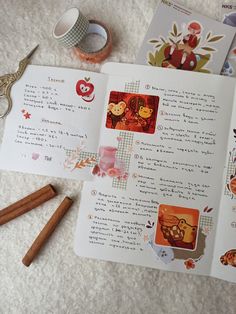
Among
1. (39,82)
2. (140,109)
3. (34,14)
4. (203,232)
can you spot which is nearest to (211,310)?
(203,232)

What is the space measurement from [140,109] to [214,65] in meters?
0.15

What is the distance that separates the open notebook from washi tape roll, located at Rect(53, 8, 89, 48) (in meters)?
0.05

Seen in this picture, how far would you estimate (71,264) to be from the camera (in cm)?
63

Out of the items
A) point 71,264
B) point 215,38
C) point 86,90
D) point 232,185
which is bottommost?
point 71,264

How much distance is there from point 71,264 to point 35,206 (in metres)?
0.12

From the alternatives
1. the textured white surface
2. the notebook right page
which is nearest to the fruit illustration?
the notebook right page

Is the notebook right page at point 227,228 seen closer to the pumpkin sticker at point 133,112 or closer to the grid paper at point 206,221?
the grid paper at point 206,221

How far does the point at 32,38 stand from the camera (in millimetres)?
673

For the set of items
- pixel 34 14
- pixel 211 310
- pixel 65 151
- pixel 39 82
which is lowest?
pixel 211 310

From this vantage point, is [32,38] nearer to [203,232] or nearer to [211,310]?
[203,232]

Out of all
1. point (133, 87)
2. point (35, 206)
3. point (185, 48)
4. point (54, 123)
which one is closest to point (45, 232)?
point (35, 206)

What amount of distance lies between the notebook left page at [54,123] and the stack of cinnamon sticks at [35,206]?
0.04m

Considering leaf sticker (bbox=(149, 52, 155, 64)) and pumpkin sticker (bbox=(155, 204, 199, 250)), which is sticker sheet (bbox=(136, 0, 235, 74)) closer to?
A: leaf sticker (bbox=(149, 52, 155, 64))

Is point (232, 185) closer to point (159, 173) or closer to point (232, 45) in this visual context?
point (159, 173)
